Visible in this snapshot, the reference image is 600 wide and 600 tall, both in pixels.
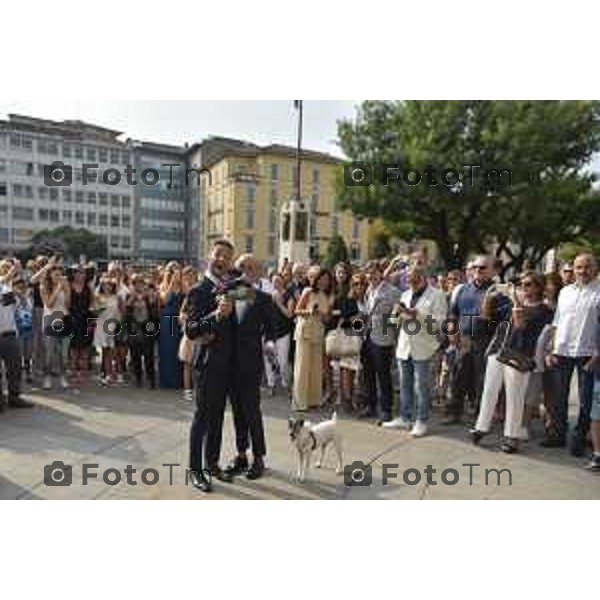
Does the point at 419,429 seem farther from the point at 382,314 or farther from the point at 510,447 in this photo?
the point at 382,314

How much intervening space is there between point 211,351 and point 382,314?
9.43ft

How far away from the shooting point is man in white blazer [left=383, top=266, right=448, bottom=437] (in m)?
6.84

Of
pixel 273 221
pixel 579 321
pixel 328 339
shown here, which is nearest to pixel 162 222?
pixel 273 221

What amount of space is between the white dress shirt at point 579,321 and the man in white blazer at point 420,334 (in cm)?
119

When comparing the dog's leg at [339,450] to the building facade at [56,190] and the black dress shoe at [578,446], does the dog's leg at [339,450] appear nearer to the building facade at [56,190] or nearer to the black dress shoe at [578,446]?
the black dress shoe at [578,446]

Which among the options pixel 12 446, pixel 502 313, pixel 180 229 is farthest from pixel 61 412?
pixel 180 229

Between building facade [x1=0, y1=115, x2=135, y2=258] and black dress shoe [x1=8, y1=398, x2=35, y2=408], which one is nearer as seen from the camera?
black dress shoe [x1=8, y1=398, x2=35, y2=408]

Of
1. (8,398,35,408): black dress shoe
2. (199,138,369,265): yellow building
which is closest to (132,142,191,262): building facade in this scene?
(199,138,369,265): yellow building

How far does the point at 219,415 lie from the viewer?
207 inches

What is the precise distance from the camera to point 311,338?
779 centimetres

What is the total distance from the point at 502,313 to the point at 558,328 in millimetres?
586

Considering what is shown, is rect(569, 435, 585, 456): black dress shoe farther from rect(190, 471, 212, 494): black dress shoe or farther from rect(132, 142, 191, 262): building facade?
rect(132, 142, 191, 262): building facade

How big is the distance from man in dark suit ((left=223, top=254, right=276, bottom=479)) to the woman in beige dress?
2.27 m

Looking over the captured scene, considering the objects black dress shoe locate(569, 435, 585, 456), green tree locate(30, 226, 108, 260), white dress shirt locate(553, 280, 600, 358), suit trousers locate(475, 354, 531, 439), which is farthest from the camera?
green tree locate(30, 226, 108, 260)
